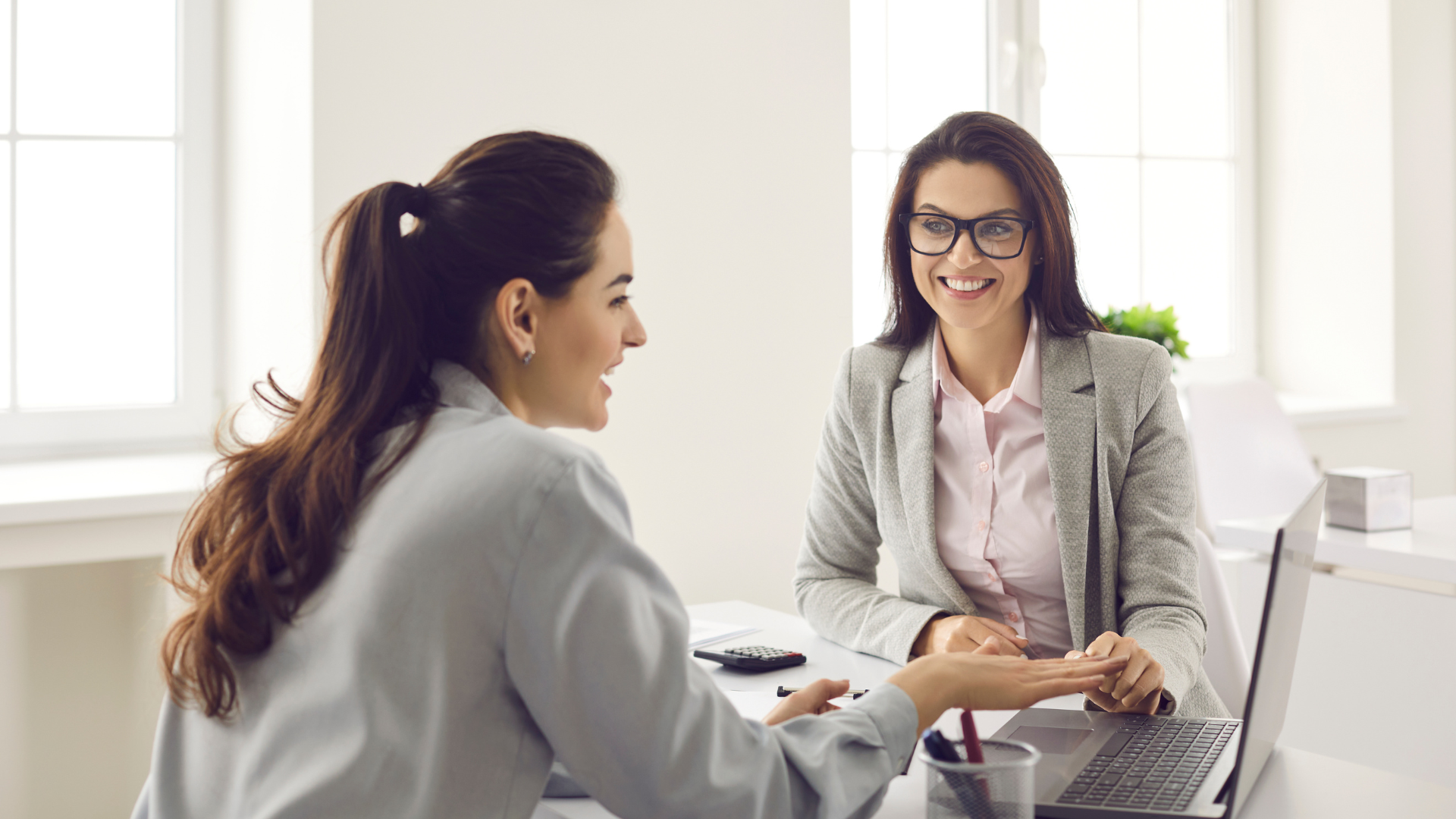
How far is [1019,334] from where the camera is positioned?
179 cm

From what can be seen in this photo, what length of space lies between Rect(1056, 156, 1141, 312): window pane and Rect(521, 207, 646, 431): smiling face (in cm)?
316

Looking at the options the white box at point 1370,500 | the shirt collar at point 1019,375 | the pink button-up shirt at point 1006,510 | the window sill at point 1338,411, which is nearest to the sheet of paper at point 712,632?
the pink button-up shirt at point 1006,510

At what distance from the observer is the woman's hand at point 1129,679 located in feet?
4.15

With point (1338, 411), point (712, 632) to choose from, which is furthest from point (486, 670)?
point (1338, 411)

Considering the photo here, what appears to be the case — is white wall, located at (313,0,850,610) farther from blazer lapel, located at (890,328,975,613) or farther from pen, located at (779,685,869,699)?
pen, located at (779,685,869,699)

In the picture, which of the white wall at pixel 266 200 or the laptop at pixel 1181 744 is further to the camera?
the white wall at pixel 266 200

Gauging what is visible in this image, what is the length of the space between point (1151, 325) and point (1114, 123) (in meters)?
0.95

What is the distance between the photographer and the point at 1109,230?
13.3 feet

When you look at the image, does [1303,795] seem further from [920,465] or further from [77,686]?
[77,686]

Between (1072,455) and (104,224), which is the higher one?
(104,224)

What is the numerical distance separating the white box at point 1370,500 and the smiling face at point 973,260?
106 centimetres

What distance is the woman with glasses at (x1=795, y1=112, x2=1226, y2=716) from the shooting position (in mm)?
1604

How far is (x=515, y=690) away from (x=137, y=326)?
6.42ft

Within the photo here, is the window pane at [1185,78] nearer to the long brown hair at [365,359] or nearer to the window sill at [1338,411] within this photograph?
the window sill at [1338,411]
